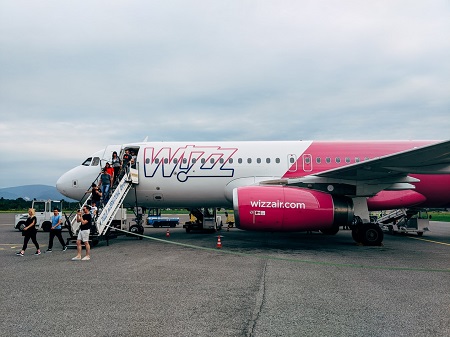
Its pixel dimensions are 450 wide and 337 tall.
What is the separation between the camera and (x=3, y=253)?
1066cm

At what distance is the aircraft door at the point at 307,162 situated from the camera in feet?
44.7

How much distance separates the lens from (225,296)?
5.45 meters

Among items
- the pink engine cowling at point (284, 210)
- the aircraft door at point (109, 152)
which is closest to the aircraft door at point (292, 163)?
the pink engine cowling at point (284, 210)

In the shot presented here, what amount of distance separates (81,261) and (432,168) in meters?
10.7

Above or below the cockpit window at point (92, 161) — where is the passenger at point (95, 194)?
below

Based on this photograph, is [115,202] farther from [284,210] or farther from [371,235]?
[371,235]

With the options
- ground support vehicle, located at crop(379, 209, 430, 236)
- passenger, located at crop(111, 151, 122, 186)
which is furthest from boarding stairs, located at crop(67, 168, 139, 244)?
ground support vehicle, located at crop(379, 209, 430, 236)

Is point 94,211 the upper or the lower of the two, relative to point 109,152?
lower

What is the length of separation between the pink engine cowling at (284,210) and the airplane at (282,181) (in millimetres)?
31

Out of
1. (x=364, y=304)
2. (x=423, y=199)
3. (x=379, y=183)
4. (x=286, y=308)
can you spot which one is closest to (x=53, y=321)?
(x=286, y=308)

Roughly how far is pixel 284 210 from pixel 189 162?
506 cm

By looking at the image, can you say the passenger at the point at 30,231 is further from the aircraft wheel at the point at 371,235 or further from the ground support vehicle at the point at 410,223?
the ground support vehicle at the point at 410,223

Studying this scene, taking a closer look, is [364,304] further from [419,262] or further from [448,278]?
[419,262]

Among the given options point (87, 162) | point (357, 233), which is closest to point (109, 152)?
point (87, 162)
